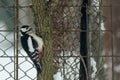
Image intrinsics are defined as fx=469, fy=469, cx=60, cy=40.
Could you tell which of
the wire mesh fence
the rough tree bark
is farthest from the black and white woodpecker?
the wire mesh fence

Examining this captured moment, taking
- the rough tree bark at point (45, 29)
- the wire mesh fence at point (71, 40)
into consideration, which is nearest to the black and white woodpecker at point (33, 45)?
the rough tree bark at point (45, 29)

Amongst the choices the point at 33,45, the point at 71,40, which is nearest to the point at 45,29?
the point at 33,45

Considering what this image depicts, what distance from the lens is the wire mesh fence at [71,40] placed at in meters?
2.36

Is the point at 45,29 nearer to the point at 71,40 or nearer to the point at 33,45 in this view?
the point at 33,45

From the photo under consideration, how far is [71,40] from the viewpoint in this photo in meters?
2.43

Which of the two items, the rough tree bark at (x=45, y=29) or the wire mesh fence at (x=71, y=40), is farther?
the wire mesh fence at (x=71, y=40)

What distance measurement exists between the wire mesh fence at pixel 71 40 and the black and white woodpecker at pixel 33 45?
1.05 ft

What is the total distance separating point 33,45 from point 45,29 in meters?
0.25

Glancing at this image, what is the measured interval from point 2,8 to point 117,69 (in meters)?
0.69

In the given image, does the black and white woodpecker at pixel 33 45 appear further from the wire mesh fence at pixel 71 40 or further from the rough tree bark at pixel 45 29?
the wire mesh fence at pixel 71 40

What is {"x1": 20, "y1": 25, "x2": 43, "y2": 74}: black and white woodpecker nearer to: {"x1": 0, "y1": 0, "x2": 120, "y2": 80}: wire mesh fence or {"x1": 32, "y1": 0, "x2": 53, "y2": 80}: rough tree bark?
{"x1": 32, "y1": 0, "x2": 53, "y2": 80}: rough tree bark

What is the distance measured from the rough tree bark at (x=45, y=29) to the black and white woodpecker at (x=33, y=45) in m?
0.03

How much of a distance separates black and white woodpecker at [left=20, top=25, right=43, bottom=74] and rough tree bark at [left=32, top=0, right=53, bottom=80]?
0.03m

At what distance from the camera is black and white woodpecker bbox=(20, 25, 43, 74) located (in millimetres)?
1720
